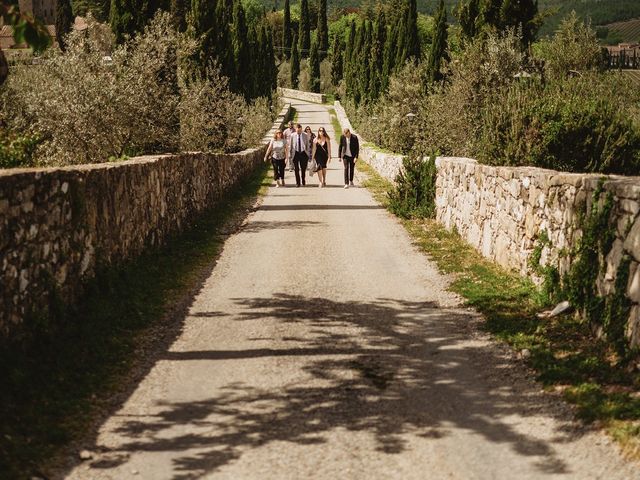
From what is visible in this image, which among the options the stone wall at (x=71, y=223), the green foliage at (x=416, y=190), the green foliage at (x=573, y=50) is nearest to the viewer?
the stone wall at (x=71, y=223)

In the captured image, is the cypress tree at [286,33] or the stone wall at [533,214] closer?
the stone wall at [533,214]

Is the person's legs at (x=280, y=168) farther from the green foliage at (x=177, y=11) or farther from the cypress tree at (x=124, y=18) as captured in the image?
the cypress tree at (x=124, y=18)

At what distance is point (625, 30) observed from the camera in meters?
151

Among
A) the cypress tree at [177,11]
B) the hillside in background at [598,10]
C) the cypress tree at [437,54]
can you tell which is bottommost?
the cypress tree at [177,11]

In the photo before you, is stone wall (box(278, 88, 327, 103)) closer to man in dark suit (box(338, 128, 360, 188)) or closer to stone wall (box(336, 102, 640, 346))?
man in dark suit (box(338, 128, 360, 188))

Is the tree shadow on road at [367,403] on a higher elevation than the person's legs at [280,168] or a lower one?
lower

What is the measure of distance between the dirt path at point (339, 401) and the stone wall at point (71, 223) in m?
1.24

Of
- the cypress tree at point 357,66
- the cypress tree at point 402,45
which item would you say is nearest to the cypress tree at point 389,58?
the cypress tree at point 402,45

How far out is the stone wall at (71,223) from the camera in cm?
608

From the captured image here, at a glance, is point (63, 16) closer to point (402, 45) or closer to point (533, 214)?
point (402, 45)

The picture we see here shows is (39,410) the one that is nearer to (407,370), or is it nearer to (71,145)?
(407,370)

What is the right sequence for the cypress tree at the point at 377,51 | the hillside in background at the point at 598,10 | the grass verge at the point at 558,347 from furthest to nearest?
the hillside in background at the point at 598,10
the cypress tree at the point at 377,51
the grass verge at the point at 558,347

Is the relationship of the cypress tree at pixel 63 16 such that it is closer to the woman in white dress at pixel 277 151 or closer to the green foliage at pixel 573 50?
the green foliage at pixel 573 50

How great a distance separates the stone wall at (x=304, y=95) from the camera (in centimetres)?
9112
